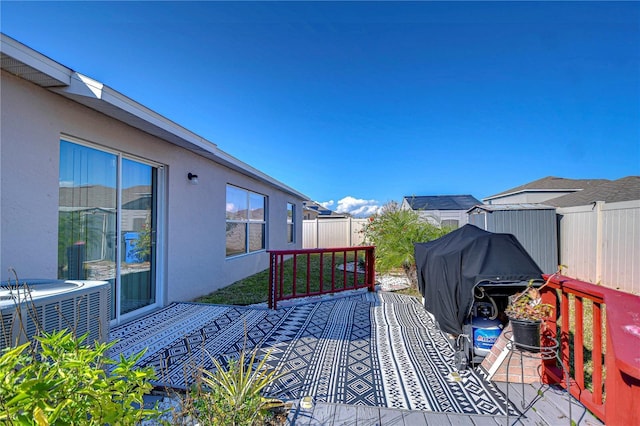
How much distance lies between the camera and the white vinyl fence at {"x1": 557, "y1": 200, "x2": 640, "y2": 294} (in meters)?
5.74

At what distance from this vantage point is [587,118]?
9.06 metres

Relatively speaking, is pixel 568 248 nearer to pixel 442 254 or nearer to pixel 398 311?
pixel 398 311

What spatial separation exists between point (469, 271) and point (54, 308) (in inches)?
130

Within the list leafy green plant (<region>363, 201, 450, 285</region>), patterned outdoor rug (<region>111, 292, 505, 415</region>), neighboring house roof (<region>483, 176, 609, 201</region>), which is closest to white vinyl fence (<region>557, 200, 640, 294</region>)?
leafy green plant (<region>363, 201, 450, 285</region>)

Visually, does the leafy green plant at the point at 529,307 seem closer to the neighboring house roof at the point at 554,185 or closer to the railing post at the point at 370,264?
the railing post at the point at 370,264

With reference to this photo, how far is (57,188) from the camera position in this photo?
2922 mm

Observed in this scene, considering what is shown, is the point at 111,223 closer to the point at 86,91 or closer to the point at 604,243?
the point at 86,91

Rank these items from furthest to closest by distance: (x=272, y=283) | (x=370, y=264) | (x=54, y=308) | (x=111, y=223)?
(x=370, y=264)
(x=272, y=283)
(x=111, y=223)
(x=54, y=308)

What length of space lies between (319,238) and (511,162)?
1047 centimetres

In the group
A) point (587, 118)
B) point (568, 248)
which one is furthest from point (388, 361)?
point (587, 118)

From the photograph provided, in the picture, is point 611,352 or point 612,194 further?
point 612,194

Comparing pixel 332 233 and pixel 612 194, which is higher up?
pixel 612 194

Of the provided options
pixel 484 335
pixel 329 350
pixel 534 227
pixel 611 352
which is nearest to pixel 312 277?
pixel 329 350

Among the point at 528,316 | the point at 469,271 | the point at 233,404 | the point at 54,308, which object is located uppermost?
the point at 469,271
